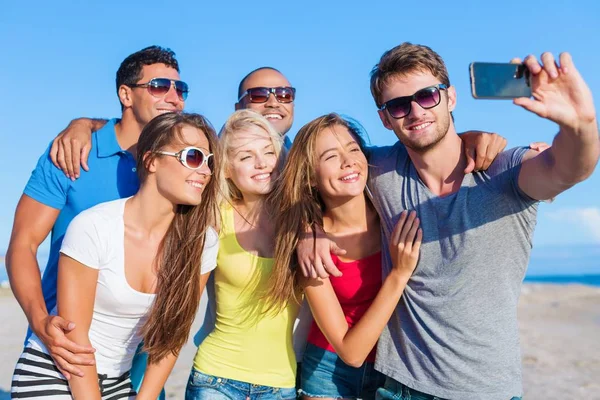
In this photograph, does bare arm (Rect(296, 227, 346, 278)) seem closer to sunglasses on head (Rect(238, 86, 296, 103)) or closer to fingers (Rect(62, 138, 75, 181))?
fingers (Rect(62, 138, 75, 181))

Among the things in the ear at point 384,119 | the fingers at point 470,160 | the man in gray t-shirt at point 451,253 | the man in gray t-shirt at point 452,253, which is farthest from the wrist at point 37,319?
the fingers at point 470,160

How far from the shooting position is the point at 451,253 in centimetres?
385

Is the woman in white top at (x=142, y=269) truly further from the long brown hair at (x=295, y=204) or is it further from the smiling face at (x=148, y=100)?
the smiling face at (x=148, y=100)

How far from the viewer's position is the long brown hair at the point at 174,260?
3.99m

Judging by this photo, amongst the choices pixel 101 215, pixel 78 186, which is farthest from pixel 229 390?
pixel 78 186

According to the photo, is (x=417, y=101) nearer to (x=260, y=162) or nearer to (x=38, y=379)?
(x=260, y=162)

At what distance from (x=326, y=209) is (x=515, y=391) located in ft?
6.07

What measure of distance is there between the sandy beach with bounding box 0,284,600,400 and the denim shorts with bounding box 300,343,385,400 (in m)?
4.62

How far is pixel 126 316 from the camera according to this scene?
393 centimetres

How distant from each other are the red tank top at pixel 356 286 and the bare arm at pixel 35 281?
5.77ft

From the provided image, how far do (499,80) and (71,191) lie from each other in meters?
3.28

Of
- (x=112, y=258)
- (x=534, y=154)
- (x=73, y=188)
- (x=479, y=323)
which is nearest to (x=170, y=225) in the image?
(x=112, y=258)

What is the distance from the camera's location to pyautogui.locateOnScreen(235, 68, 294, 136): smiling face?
594 centimetres

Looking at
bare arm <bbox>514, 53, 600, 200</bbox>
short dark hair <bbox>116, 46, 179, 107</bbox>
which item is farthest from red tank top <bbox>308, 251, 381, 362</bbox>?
short dark hair <bbox>116, 46, 179, 107</bbox>
